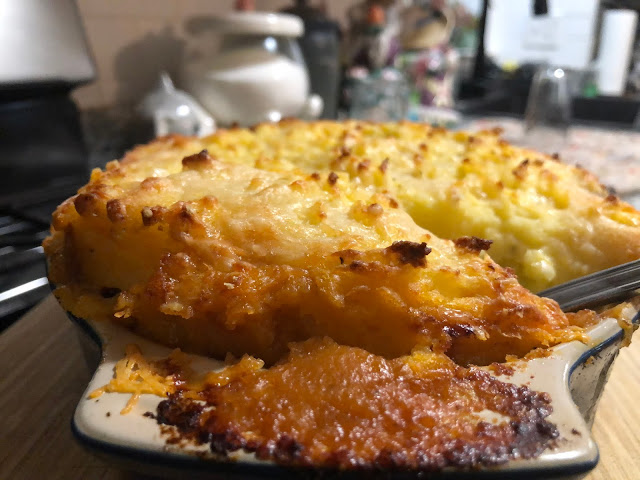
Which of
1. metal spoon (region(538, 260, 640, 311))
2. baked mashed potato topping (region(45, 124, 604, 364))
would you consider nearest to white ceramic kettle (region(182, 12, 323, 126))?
baked mashed potato topping (region(45, 124, 604, 364))

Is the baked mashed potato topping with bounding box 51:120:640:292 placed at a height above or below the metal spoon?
Result: above

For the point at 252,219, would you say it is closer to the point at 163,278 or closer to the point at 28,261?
the point at 163,278

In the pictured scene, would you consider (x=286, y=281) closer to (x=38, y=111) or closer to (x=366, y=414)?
(x=366, y=414)

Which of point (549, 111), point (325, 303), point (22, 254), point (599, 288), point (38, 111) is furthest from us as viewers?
point (549, 111)

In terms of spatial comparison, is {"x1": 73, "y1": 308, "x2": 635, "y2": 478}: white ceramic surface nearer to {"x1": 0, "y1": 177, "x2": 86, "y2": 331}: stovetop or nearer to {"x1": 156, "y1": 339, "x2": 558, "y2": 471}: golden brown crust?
{"x1": 156, "y1": 339, "x2": 558, "y2": 471}: golden brown crust

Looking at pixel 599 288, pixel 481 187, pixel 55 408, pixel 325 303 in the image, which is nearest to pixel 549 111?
pixel 481 187

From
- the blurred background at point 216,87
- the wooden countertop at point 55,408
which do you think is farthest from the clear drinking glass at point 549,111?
the wooden countertop at point 55,408
